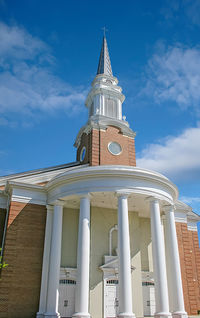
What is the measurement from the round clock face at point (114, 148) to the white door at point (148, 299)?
10.8 meters

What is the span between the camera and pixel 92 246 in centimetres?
2088

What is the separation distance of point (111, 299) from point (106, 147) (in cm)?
1196

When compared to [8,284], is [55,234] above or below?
above

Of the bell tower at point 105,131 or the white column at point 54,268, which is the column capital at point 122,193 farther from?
the bell tower at point 105,131

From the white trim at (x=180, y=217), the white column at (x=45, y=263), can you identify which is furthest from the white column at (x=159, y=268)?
the white trim at (x=180, y=217)

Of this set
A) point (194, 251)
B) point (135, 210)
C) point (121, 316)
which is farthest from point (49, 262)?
point (194, 251)

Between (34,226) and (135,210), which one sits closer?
(34,226)

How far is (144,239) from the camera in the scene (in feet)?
77.5

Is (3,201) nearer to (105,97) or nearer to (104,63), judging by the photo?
(105,97)

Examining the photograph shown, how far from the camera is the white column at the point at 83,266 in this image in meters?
15.5

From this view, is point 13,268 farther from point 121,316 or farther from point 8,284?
point 121,316

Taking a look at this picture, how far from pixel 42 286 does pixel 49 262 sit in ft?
4.86

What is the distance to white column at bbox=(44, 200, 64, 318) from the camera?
1742cm

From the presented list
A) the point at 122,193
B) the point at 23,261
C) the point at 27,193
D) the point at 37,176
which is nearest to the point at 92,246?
the point at 23,261
